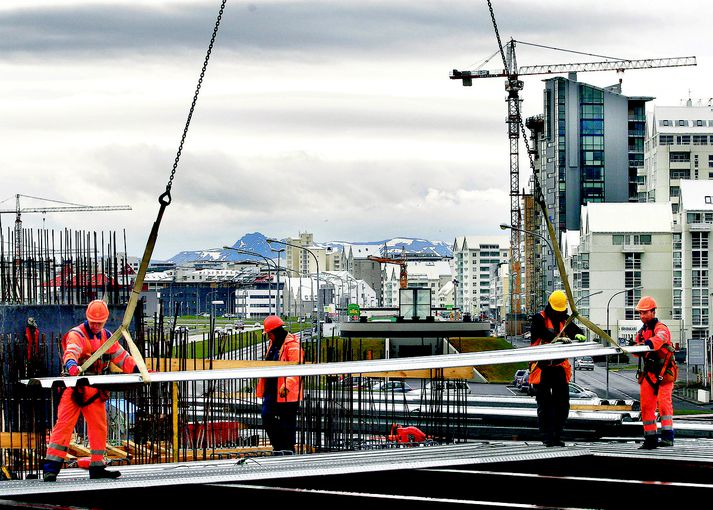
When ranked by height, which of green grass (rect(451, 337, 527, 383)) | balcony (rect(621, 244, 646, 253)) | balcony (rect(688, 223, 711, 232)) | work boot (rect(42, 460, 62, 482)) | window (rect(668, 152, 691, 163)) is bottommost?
green grass (rect(451, 337, 527, 383))

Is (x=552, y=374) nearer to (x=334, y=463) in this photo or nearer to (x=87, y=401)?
(x=334, y=463)

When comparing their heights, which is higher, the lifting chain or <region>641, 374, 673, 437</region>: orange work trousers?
the lifting chain

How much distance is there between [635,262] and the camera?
95.7 m

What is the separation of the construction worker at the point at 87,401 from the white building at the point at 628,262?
87150 mm

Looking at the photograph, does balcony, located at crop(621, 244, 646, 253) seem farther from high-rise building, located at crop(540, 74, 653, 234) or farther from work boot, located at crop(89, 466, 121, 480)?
work boot, located at crop(89, 466, 121, 480)

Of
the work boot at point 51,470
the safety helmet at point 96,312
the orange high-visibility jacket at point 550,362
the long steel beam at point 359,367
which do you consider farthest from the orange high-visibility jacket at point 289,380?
the work boot at point 51,470

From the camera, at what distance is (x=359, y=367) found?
36.3 ft

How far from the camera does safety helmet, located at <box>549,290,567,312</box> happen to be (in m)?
12.3

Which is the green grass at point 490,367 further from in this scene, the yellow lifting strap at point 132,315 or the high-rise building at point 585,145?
the high-rise building at point 585,145

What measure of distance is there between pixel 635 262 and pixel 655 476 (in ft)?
288

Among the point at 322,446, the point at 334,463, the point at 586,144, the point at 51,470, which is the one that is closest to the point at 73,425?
the point at 51,470

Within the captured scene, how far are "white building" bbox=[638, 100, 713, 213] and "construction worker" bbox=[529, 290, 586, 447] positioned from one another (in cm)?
9857

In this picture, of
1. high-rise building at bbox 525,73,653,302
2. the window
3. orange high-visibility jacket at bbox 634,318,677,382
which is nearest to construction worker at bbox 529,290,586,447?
orange high-visibility jacket at bbox 634,318,677,382

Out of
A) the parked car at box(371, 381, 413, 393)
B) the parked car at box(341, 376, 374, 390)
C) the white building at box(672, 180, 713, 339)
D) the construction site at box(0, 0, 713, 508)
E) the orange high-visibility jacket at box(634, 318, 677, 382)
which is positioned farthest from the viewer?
the white building at box(672, 180, 713, 339)
